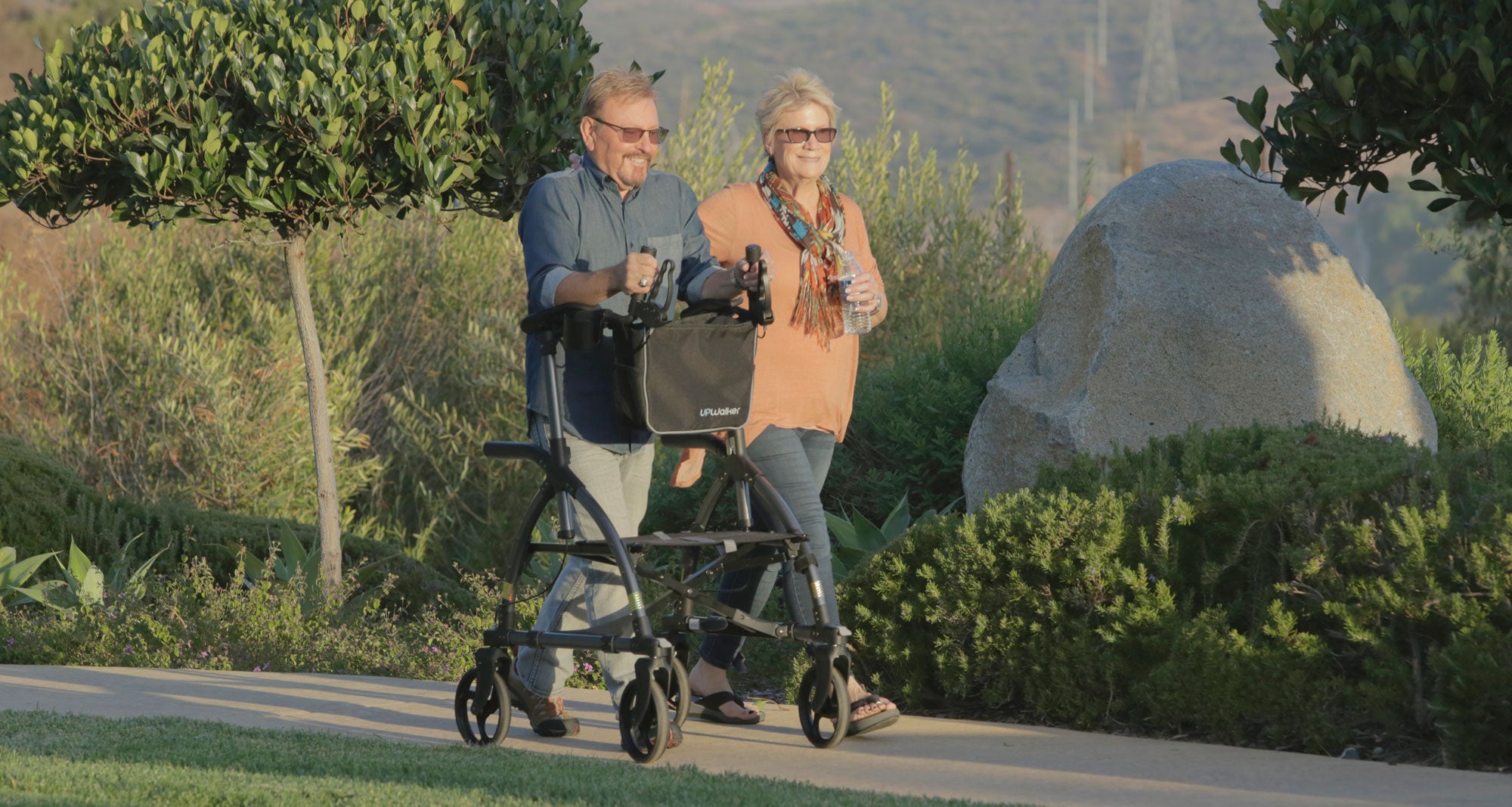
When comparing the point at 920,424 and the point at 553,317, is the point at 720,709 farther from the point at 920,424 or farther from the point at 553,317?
the point at 920,424

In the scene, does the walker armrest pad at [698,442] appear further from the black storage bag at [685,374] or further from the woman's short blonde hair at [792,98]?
the woman's short blonde hair at [792,98]

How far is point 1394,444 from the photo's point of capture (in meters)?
5.29

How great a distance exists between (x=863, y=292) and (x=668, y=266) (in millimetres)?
877

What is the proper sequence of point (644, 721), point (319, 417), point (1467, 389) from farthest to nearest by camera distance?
point (1467, 389), point (319, 417), point (644, 721)

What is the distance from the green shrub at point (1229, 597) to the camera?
4473mm

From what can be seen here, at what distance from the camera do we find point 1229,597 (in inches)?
202

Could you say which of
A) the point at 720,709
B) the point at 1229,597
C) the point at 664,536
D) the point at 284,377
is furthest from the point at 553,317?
the point at 284,377

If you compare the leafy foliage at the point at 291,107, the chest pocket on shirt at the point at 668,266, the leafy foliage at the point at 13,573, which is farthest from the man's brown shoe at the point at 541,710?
the leafy foliage at the point at 13,573

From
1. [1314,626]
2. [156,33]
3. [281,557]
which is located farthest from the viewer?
[281,557]

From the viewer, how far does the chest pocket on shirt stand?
4363 mm

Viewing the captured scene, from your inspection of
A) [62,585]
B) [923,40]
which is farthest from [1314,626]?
[923,40]

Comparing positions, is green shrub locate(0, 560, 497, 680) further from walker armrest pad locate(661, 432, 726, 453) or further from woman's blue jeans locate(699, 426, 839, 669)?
walker armrest pad locate(661, 432, 726, 453)

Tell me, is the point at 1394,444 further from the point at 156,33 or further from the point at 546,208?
the point at 156,33

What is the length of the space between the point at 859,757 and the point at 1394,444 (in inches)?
87.5
